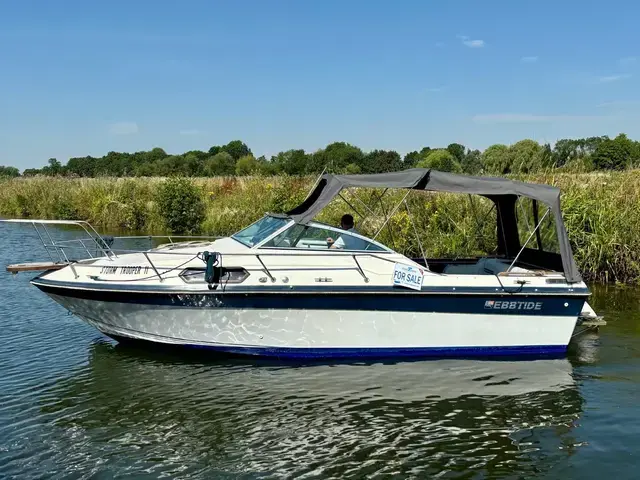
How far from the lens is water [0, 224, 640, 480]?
18.9ft

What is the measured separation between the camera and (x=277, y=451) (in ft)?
19.7

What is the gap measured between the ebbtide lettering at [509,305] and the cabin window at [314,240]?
173cm

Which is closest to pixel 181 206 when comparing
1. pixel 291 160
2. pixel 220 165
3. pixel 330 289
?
pixel 330 289

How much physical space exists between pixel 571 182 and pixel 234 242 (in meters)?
10.1

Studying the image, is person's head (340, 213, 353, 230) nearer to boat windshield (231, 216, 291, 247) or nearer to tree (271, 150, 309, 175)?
boat windshield (231, 216, 291, 247)

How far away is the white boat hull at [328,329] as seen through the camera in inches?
325

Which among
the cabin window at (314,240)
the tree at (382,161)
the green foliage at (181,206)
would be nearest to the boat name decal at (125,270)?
the cabin window at (314,240)

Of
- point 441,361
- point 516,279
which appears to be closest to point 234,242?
point 441,361

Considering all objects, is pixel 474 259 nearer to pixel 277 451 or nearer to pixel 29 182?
pixel 277 451

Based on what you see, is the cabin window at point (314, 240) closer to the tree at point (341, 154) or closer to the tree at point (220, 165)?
the tree at point (341, 154)

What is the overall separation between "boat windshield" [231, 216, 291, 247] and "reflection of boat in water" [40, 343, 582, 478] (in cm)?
188

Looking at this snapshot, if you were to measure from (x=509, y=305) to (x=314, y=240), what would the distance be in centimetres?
300

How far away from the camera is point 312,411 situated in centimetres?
695

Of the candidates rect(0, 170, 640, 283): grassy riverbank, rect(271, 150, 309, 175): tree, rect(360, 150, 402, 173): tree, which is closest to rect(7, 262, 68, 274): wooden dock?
rect(0, 170, 640, 283): grassy riverbank
